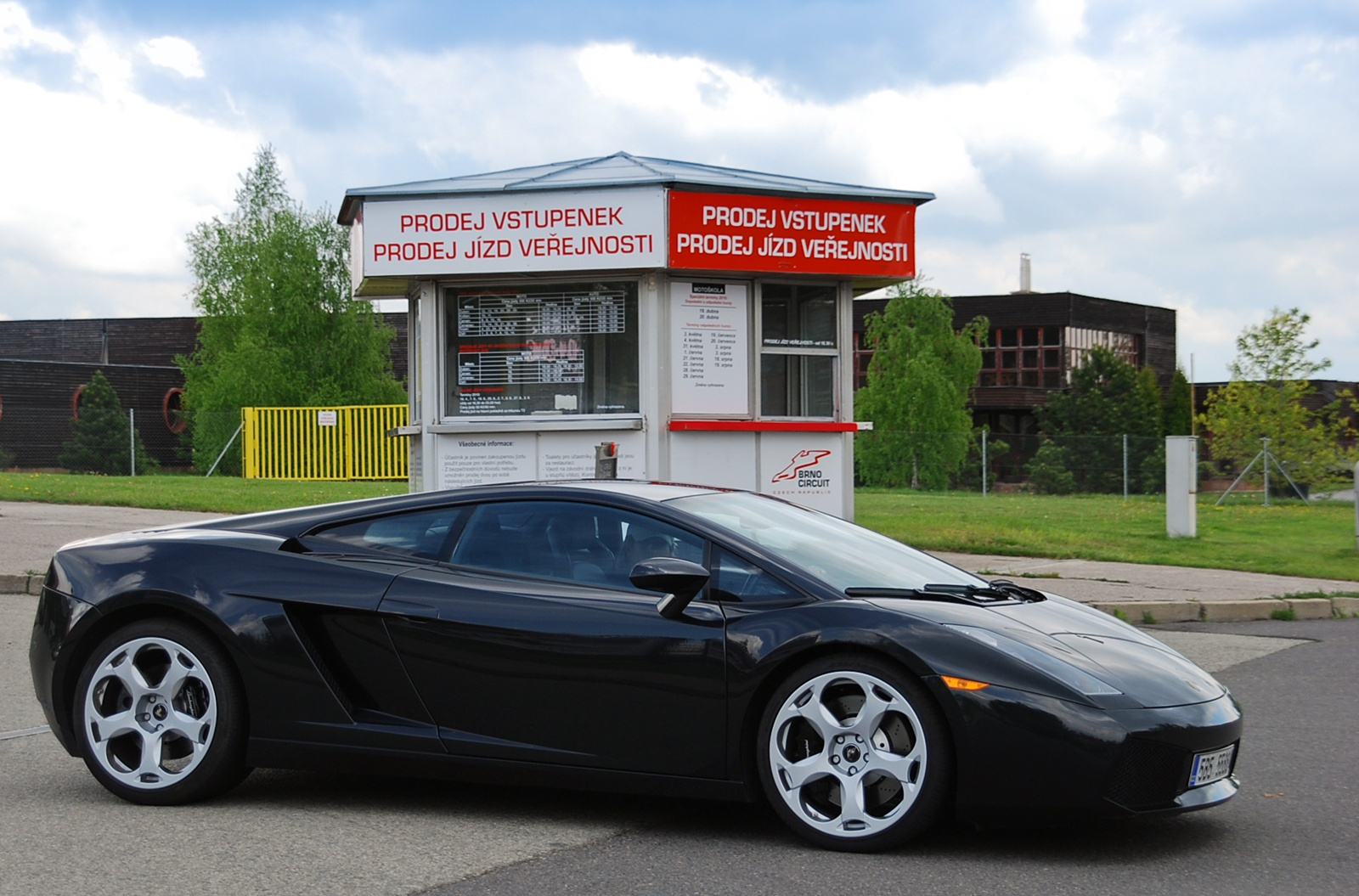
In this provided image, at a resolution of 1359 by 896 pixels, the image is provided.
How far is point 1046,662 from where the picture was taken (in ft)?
14.5

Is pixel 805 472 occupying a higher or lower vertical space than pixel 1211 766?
higher

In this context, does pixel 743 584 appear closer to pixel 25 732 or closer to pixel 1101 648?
pixel 1101 648

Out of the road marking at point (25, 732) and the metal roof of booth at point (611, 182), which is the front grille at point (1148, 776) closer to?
the road marking at point (25, 732)

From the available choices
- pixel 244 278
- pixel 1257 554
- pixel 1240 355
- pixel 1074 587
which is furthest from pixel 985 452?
pixel 244 278

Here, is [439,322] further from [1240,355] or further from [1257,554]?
[1240,355]

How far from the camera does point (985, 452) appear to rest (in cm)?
3444

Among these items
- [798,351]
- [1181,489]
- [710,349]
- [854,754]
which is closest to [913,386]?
[1181,489]

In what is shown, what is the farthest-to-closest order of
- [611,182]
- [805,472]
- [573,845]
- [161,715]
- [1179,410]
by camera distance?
[1179,410]
[805,472]
[611,182]
[161,715]
[573,845]

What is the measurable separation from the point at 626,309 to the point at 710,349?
2.81ft

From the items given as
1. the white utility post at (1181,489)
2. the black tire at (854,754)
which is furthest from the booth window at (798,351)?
the black tire at (854,754)

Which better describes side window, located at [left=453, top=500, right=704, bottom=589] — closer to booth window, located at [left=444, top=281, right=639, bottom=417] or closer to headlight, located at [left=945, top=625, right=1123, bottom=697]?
headlight, located at [left=945, top=625, right=1123, bottom=697]

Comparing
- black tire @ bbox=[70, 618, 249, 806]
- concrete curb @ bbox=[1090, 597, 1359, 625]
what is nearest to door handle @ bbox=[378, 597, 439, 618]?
black tire @ bbox=[70, 618, 249, 806]

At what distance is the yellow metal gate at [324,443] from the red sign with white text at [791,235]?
22.7 m

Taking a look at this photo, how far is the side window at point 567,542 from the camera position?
16.4 feet
